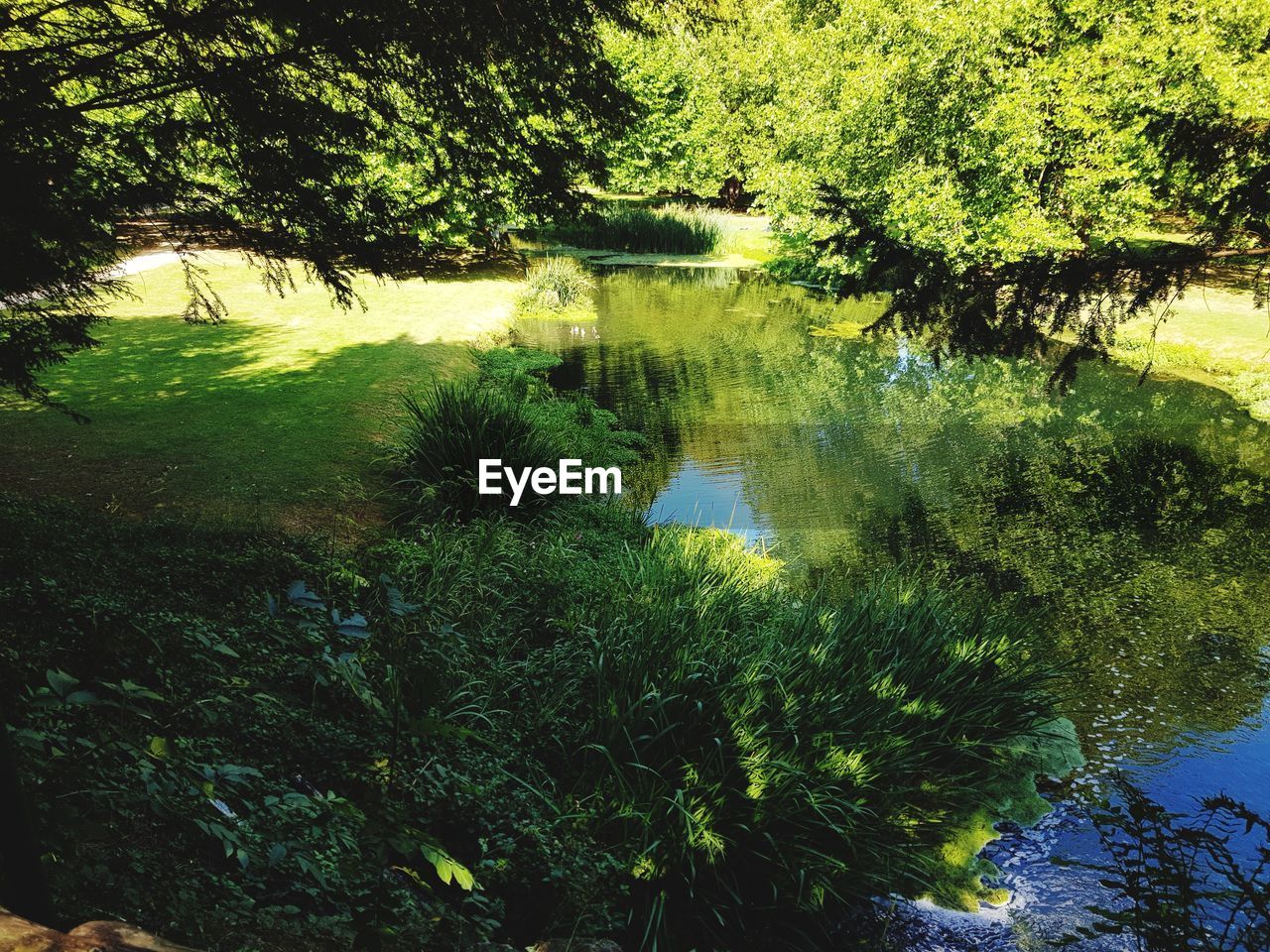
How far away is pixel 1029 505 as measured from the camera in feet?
28.3

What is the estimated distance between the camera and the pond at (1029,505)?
4.78 m

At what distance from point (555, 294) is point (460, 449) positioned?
11.0 m

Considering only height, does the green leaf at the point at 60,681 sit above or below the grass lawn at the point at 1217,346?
above

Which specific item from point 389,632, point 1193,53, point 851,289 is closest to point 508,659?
point 389,632

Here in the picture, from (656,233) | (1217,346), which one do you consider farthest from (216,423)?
(656,233)

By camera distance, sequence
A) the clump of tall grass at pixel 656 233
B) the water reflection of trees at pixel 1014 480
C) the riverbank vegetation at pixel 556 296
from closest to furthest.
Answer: the water reflection of trees at pixel 1014 480
the riverbank vegetation at pixel 556 296
the clump of tall grass at pixel 656 233

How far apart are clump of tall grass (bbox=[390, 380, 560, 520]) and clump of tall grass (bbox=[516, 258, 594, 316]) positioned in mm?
9669

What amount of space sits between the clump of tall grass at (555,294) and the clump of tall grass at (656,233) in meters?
7.71

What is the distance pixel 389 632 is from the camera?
4148 mm

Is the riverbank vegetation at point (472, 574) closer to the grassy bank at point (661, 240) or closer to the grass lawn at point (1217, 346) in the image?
the grass lawn at point (1217, 346)

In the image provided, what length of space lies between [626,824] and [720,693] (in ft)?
2.71

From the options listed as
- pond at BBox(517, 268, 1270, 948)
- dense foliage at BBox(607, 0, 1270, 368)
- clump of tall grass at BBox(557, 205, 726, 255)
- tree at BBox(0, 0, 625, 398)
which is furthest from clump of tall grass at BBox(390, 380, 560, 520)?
clump of tall grass at BBox(557, 205, 726, 255)

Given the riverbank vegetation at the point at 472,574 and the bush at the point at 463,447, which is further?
the bush at the point at 463,447

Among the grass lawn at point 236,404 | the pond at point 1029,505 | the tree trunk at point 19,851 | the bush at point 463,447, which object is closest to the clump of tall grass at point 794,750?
the pond at point 1029,505
